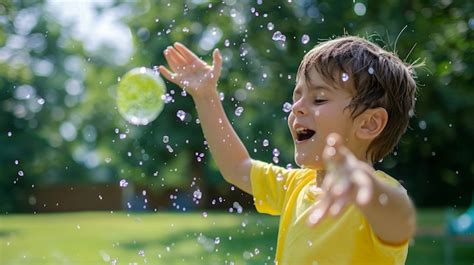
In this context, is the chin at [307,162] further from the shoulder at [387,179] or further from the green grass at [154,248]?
the green grass at [154,248]

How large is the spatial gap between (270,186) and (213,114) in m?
0.35

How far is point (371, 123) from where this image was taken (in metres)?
2.36

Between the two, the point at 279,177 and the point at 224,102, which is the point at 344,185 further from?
the point at 224,102

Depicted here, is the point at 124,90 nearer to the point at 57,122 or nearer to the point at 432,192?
the point at 432,192

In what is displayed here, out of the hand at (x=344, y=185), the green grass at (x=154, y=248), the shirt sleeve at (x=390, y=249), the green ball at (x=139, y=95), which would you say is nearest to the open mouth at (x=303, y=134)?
the shirt sleeve at (x=390, y=249)

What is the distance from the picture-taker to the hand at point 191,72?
2.82 m

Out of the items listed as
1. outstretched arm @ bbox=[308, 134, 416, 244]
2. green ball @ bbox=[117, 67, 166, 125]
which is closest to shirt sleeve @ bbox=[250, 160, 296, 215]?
outstretched arm @ bbox=[308, 134, 416, 244]

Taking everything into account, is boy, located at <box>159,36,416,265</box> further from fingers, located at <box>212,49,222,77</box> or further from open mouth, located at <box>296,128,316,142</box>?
fingers, located at <box>212,49,222,77</box>

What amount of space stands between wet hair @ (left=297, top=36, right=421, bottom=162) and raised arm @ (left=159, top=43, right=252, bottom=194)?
428 millimetres

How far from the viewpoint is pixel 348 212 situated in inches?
84.7

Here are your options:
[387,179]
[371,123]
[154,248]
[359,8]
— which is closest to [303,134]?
[371,123]

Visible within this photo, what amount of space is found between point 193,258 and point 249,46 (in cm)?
365

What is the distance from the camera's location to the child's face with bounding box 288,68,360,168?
7.61ft

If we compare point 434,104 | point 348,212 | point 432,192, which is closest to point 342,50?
point 348,212
